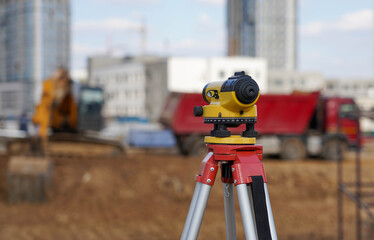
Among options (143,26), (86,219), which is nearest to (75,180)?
(86,219)

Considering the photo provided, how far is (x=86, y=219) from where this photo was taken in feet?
42.1

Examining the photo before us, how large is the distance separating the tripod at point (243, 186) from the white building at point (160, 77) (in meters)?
52.5

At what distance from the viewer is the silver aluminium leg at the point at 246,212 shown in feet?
8.63

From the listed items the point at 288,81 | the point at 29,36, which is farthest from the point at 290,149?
the point at 29,36

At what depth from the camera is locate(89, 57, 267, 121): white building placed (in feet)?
208

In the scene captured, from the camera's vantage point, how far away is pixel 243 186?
2686 millimetres

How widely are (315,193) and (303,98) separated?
5955 millimetres

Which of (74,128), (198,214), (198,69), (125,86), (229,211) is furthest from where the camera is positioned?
(125,86)

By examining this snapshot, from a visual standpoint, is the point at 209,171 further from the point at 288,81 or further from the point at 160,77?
the point at 288,81

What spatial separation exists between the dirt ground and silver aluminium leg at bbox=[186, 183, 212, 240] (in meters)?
8.93

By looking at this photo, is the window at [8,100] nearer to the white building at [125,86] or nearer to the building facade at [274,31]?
the white building at [125,86]

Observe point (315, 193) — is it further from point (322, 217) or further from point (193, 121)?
point (193, 121)

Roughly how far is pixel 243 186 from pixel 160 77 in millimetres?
64599

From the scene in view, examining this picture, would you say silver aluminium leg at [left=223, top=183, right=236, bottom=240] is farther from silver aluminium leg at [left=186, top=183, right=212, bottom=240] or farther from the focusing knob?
the focusing knob
